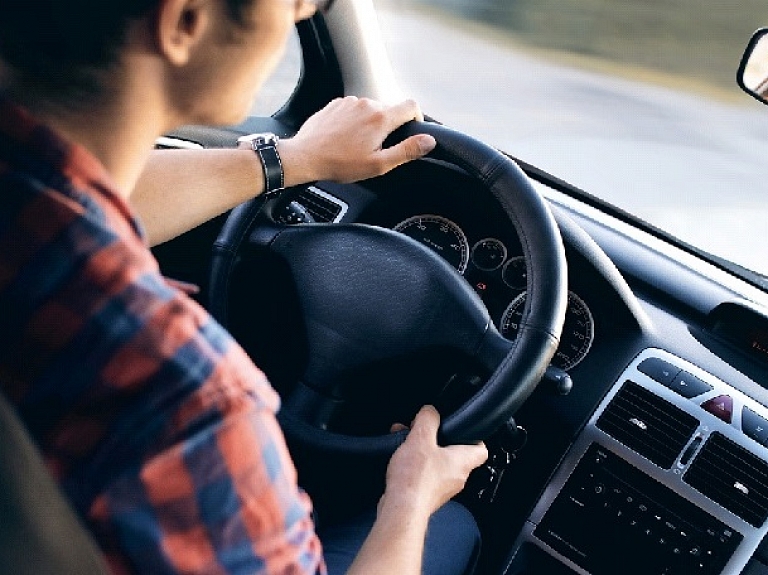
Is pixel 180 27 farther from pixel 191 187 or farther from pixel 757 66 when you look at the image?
pixel 757 66

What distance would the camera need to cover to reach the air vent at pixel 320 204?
2031 mm

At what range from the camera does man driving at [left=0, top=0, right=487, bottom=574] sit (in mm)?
761

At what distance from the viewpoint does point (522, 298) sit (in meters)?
1.80

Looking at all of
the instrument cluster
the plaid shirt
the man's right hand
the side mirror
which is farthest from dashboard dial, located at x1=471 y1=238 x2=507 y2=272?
the plaid shirt

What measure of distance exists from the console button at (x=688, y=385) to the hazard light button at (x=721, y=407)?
0.03 m

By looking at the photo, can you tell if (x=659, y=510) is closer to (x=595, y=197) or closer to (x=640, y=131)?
(x=595, y=197)

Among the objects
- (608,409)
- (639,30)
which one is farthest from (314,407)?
(639,30)

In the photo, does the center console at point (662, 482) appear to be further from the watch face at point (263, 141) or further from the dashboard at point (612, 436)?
the watch face at point (263, 141)

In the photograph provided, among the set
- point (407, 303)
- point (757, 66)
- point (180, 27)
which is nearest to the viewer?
point (180, 27)

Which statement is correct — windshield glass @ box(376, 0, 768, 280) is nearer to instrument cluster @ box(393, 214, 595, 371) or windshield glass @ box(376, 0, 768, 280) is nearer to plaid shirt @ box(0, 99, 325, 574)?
instrument cluster @ box(393, 214, 595, 371)

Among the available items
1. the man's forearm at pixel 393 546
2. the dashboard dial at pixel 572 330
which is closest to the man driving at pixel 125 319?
the man's forearm at pixel 393 546

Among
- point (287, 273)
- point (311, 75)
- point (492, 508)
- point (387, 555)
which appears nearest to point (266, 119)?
point (311, 75)

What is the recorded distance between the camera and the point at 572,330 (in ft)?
6.03

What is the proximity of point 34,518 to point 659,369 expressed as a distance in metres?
1.31
